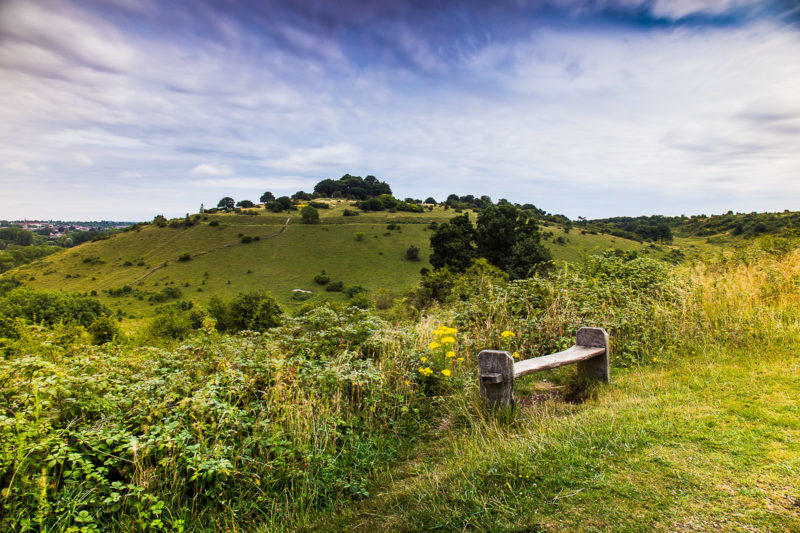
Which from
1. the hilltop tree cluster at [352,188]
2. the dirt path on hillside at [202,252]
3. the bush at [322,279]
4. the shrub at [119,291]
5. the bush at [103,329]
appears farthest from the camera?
the hilltop tree cluster at [352,188]

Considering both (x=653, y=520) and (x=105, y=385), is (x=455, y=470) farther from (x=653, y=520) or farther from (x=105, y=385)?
(x=105, y=385)

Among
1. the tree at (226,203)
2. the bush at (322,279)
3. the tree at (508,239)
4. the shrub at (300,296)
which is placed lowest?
the shrub at (300,296)

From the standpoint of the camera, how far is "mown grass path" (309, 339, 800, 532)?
199cm

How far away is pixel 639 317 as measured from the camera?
19.0ft

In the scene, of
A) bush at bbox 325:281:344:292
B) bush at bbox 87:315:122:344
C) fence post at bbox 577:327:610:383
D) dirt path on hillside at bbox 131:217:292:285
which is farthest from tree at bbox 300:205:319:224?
fence post at bbox 577:327:610:383

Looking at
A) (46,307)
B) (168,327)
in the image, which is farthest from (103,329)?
(46,307)

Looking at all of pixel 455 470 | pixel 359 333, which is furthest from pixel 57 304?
pixel 455 470

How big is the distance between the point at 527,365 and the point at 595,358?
1.23 meters

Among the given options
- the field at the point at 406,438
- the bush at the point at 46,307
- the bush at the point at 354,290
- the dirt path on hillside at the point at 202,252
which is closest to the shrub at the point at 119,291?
the dirt path on hillside at the point at 202,252

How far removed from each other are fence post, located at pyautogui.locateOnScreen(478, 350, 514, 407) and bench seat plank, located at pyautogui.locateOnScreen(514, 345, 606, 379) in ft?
0.46

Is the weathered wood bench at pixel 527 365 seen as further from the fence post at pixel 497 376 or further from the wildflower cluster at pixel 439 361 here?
the wildflower cluster at pixel 439 361

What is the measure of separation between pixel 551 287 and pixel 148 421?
6564 millimetres

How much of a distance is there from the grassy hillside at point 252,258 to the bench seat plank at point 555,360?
53680mm

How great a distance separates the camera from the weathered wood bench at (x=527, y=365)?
3516 millimetres
